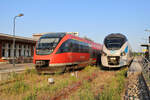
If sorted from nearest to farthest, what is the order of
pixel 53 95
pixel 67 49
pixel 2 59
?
pixel 53 95 < pixel 67 49 < pixel 2 59

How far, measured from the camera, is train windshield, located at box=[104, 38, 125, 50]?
46.6 ft

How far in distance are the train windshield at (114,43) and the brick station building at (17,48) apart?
15.5 meters

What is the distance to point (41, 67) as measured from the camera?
11.0 m

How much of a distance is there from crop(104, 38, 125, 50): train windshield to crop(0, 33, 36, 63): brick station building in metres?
15.5

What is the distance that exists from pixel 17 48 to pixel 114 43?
18.2 meters

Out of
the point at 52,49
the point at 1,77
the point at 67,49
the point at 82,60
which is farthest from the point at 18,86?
the point at 82,60

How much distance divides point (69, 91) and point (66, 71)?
5283mm

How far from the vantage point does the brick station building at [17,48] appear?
77.3 ft

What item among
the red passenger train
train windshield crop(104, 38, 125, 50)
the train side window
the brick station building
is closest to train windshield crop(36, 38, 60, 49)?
the red passenger train

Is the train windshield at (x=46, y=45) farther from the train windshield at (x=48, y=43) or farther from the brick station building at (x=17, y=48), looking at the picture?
the brick station building at (x=17, y=48)

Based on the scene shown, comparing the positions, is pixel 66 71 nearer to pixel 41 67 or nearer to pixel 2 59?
pixel 41 67

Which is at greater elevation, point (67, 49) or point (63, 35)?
point (63, 35)

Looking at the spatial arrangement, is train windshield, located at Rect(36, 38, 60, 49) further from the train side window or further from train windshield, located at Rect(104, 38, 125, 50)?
train windshield, located at Rect(104, 38, 125, 50)

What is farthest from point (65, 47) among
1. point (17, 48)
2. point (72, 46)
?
point (17, 48)
